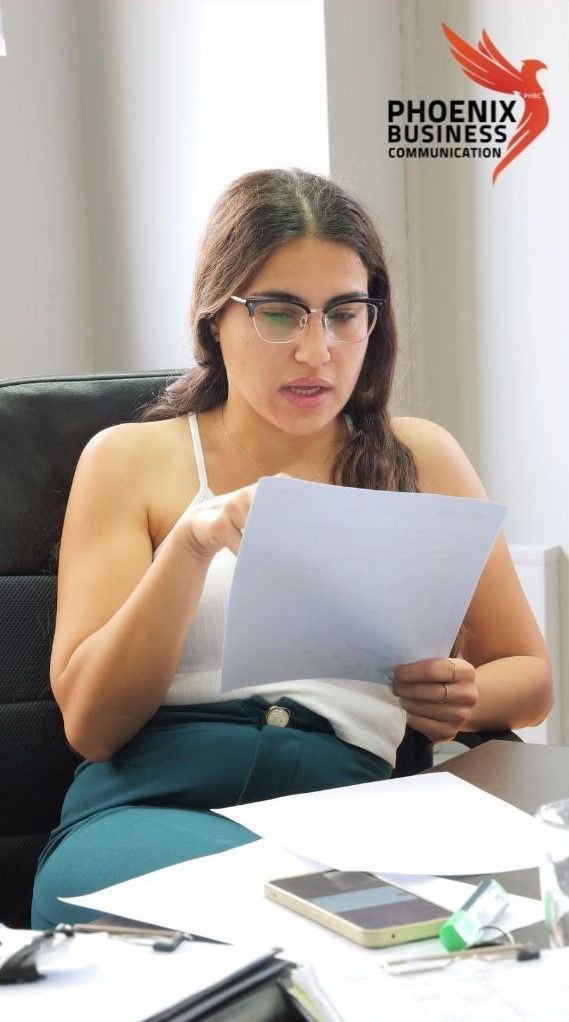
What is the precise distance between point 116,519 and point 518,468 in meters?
1.48

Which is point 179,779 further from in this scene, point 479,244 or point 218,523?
point 479,244

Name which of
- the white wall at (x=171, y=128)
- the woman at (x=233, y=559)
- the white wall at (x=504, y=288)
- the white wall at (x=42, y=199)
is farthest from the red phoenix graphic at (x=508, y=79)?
the woman at (x=233, y=559)

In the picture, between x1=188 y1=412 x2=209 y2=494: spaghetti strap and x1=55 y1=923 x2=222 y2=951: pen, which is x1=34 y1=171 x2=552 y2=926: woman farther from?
x1=55 y1=923 x2=222 y2=951: pen

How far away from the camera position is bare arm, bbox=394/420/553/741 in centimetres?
127

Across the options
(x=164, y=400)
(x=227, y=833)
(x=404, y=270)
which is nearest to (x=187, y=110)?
(x=404, y=270)

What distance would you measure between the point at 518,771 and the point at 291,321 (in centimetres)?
56

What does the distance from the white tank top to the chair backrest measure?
0.18m

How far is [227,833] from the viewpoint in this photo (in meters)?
1.02

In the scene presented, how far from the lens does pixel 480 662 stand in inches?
59.4

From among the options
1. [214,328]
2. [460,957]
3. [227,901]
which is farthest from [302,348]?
[460,957]

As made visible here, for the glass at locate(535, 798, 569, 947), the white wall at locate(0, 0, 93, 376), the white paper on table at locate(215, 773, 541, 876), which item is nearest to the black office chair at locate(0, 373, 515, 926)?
the white paper on table at locate(215, 773, 541, 876)

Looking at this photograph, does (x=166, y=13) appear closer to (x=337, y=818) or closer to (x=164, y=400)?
(x=164, y=400)

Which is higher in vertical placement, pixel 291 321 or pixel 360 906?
pixel 291 321

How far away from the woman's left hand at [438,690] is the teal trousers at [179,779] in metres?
0.09
